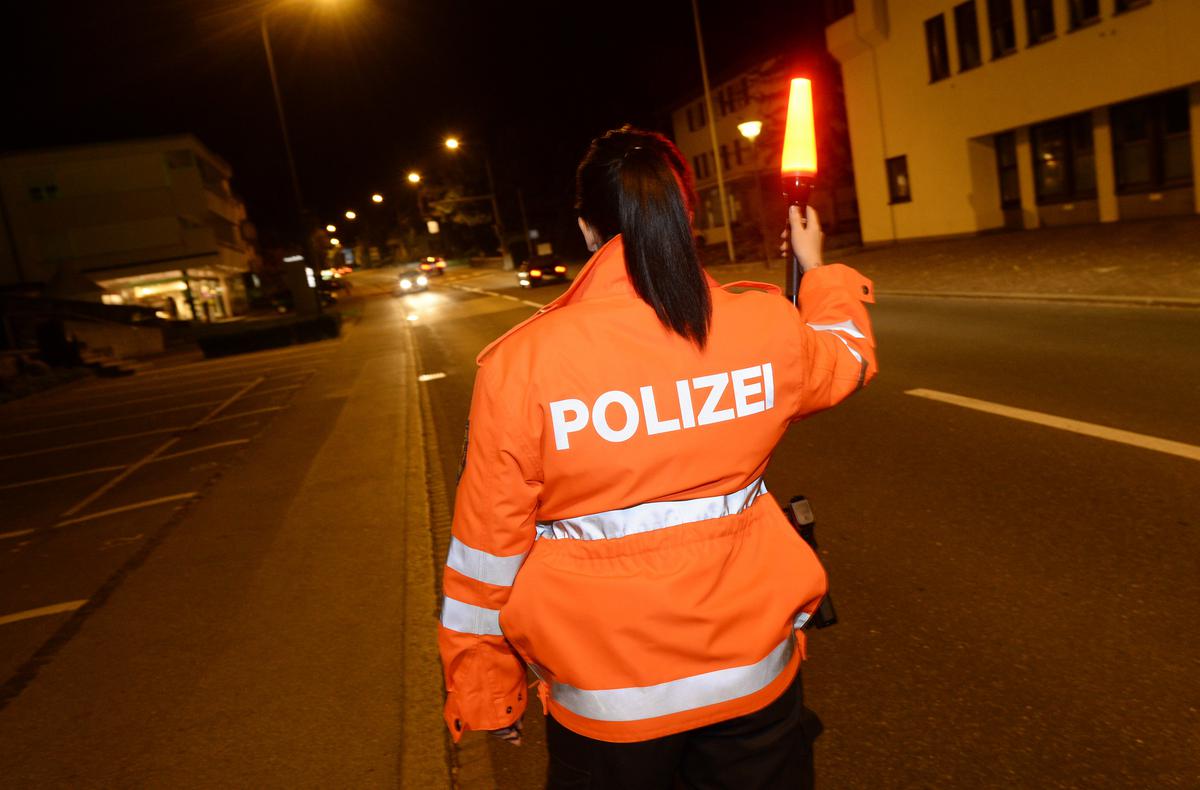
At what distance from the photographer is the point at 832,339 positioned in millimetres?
1883

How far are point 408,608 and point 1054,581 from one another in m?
3.27

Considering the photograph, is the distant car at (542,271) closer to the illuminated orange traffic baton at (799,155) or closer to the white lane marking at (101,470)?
the white lane marking at (101,470)

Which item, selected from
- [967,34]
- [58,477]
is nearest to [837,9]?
[967,34]

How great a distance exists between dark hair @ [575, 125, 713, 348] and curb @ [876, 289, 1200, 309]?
11.9 metres

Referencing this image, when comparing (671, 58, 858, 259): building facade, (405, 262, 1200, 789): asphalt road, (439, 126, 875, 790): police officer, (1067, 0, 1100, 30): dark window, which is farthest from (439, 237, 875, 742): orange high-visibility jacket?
(1067, 0, 1100, 30): dark window

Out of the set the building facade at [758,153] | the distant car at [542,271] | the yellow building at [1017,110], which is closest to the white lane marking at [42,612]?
the building facade at [758,153]

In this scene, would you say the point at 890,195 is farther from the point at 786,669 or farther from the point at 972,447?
the point at 786,669

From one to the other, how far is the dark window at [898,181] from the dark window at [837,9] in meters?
5.12

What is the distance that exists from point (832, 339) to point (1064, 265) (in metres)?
16.4

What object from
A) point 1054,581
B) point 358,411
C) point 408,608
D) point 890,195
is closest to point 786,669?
point 1054,581

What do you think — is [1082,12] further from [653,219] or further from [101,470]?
[653,219]

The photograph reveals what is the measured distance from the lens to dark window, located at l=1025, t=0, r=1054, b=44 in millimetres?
21531

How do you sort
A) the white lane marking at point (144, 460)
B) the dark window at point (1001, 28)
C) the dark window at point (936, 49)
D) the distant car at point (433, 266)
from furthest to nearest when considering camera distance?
1. the distant car at point (433, 266)
2. the dark window at point (936, 49)
3. the dark window at point (1001, 28)
4. the white lane marking at point (144, 460)

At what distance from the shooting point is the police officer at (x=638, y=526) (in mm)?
1621
